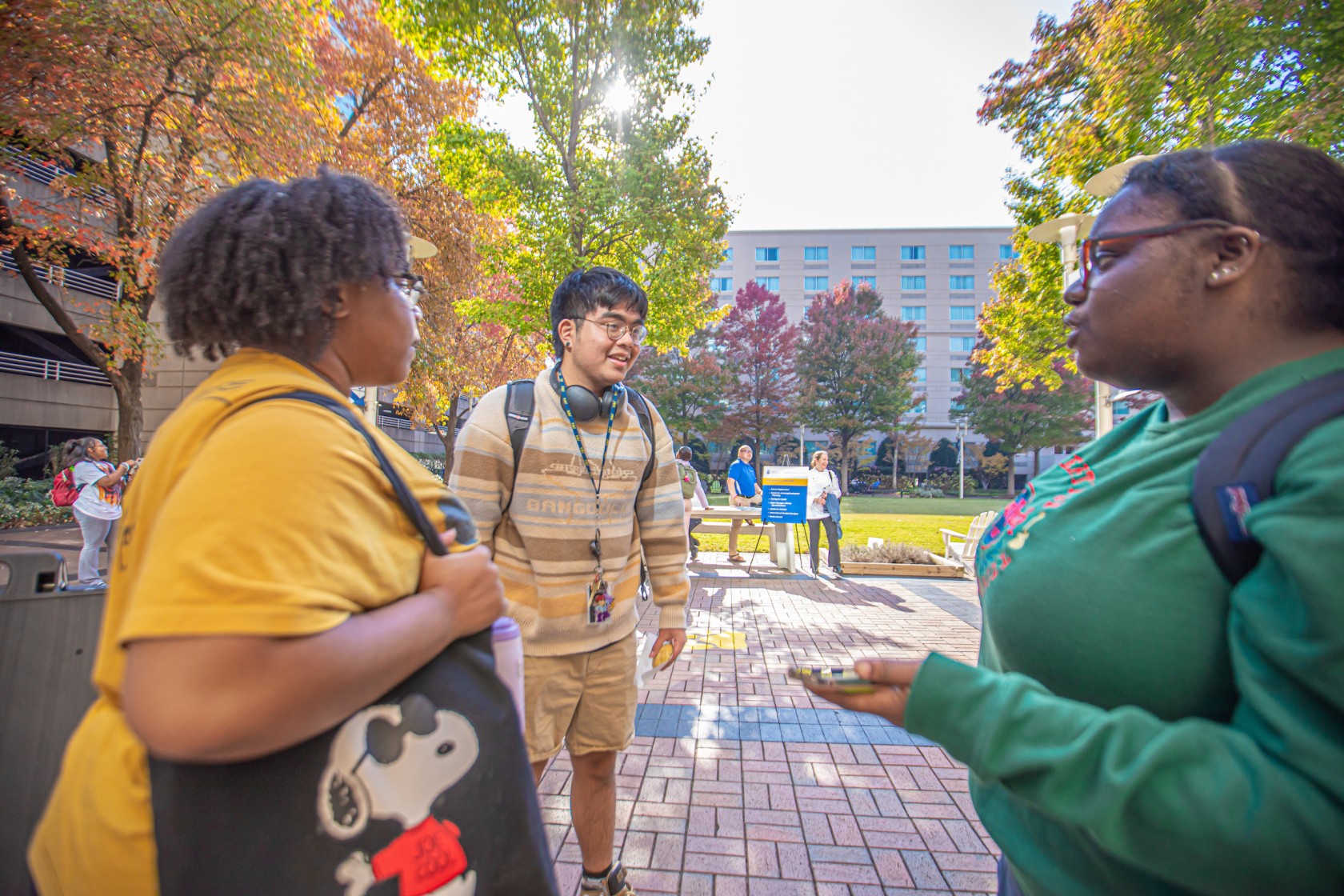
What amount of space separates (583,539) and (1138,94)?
968 cm

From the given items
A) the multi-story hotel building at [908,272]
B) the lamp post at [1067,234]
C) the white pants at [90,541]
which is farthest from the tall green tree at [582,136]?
the multi-story hotel building at [908,272]

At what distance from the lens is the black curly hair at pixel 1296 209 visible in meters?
0.92

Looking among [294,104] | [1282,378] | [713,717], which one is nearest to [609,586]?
[1282,378]

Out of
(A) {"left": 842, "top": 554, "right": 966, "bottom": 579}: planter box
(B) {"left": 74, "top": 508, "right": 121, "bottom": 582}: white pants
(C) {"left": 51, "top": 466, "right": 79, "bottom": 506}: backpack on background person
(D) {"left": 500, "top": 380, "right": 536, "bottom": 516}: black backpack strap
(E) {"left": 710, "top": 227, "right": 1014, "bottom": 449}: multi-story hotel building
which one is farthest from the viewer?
(E) {"left": 710, "top": 227, "right": 1014, "bottom": 449}: multi-story hotel building

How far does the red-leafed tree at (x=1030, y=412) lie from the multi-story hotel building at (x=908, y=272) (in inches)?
472

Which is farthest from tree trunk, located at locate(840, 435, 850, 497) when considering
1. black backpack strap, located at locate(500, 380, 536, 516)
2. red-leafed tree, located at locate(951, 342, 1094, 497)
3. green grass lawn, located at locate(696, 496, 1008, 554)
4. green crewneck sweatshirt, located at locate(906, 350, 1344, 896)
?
green crewneck sweatshirt, located at locate(906, 350, 1344, 896)

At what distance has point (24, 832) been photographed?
154 cm

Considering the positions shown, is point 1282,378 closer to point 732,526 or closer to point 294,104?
point 732,526

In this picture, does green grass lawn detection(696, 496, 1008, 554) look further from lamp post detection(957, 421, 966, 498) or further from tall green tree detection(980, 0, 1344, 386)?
lamp post detection(957, 421, 966, 498)

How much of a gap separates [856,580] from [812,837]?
6.81m

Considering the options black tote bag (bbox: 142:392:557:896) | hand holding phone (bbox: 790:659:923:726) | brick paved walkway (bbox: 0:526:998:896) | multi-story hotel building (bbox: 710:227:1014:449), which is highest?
multi-story hotel building (bbox: 710:227:1014:449)

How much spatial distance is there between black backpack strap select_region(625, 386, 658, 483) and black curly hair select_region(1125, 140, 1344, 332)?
180 cm

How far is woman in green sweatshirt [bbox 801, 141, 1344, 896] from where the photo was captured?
674 mm

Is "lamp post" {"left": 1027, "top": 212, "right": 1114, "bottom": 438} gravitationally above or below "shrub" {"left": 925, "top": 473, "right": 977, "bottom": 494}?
above
